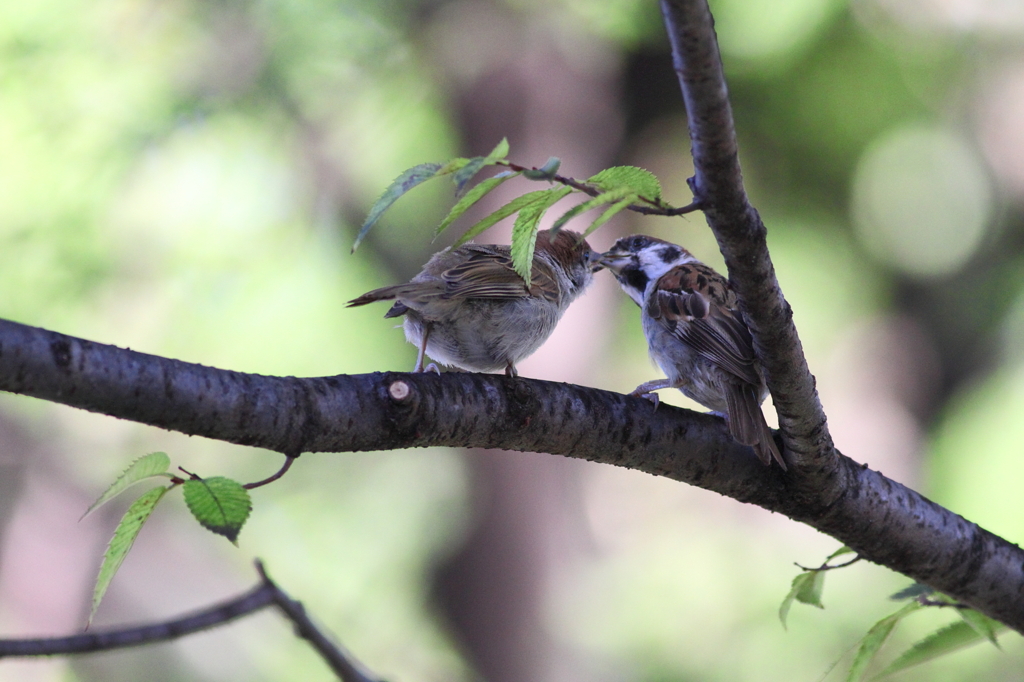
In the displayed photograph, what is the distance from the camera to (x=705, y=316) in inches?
129

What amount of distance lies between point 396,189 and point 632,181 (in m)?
0.38

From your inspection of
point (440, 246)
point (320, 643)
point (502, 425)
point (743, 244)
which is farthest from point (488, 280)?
point (440, 246)

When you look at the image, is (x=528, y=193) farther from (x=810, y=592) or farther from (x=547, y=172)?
(x=810, y=592)

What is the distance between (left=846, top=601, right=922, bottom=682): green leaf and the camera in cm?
186

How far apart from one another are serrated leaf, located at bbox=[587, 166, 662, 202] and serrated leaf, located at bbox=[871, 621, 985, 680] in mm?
1139

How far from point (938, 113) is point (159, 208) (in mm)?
6133

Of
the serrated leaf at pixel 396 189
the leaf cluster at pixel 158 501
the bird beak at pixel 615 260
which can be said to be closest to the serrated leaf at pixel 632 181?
the serrated leaf at pixel 396 189

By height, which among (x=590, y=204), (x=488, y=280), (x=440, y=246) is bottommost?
(x=590, y=204)

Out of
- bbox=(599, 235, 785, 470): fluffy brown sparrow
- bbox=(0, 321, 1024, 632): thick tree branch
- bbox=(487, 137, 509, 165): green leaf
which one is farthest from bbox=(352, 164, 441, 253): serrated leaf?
bbox=(599, 235, 785, 470): fluffy brown sparrow

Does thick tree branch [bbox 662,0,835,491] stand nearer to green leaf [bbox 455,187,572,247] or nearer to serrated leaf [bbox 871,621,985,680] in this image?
green leaf [bbox 455,187,572,247]

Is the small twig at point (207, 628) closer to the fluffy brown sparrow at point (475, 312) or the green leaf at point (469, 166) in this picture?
the green leaf at point (469, 166)

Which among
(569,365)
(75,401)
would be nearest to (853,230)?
(569,365)

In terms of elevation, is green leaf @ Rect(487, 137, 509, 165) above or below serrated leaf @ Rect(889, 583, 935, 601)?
above

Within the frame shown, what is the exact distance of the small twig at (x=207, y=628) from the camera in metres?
1.01
